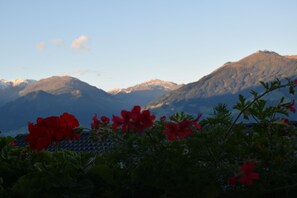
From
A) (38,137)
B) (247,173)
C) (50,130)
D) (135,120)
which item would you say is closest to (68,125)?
(50,130)

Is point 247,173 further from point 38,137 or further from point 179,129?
point 38,137

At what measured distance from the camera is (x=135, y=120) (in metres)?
2.54

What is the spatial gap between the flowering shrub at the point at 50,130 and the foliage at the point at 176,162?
0.12 m

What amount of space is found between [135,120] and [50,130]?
59 cm

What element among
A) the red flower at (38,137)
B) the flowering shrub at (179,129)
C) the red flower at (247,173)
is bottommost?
the red flower at (247,173)

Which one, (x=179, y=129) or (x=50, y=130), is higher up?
(x=50, y=130)

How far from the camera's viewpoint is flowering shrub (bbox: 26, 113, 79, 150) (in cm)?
270

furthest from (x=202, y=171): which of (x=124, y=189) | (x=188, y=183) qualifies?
(x=124, y=189)

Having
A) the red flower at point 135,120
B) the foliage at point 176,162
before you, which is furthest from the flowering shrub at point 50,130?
the red flower at point 135,120

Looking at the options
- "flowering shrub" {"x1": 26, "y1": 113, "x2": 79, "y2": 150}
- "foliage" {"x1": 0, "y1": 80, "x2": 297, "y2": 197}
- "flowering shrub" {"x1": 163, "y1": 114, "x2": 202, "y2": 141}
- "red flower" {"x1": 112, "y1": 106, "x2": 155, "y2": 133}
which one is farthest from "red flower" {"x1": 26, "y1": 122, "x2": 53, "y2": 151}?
"flowering shrub" {"x1": 163, "y1": 114, "x2": 202, "y2": 141}

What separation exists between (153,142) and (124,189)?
35 centimetres

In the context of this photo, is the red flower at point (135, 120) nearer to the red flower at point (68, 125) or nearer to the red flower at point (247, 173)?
the red flower at point (68, 125)

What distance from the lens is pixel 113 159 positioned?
8.83 ft

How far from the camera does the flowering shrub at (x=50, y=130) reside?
2701 millimetres
